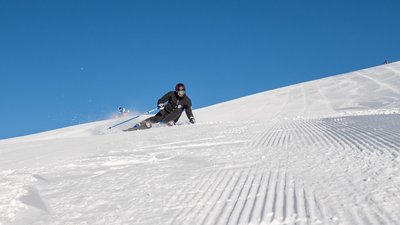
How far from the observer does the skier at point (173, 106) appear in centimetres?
1312

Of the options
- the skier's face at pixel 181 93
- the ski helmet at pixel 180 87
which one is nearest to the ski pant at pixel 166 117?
the skier's face at pixel 181 93

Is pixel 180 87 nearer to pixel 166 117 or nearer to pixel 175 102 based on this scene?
pixel 175 102

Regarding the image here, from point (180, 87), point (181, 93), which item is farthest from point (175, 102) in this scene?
point (180, 87)

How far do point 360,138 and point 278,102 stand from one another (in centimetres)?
1381

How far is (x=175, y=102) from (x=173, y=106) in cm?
13

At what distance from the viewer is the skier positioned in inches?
516

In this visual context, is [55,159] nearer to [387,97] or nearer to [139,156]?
[139,156]

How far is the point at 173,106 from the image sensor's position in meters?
13.2

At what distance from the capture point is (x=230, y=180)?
324cm

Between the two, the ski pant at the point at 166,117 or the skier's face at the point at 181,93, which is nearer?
the skier's face at the point at 181,93

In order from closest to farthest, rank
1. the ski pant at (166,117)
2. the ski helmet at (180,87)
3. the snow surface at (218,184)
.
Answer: the snow surface at (218,184) → the ski helmet at (180,87) → the ski pant at (166,117)

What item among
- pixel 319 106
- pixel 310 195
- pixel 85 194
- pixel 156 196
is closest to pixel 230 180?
pixel 156 196

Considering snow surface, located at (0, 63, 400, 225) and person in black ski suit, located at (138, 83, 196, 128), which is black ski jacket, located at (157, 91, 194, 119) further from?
snow surface, located at (0, 63, 400, 225)

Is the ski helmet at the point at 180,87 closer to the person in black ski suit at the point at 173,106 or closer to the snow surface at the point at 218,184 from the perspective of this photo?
the person in black ski suit at the point at 173,106
